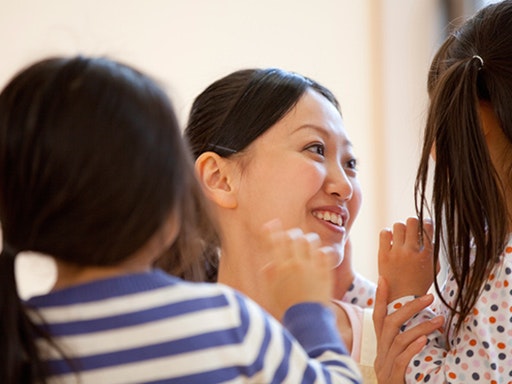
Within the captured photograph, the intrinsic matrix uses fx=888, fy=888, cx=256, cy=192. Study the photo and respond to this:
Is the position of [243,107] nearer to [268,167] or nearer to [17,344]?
[268,167]

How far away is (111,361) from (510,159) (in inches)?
29.7

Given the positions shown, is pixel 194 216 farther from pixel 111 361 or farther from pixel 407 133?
pixel 407 133

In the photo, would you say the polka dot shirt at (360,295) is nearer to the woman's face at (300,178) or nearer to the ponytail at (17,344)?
the woman's face at (300,178)

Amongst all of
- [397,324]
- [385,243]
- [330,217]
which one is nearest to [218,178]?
[330,217]

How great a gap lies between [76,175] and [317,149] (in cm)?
78

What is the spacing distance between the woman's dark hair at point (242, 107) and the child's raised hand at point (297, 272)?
1.64 ft

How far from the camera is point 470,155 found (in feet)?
4.38

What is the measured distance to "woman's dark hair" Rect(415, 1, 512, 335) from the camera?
1.31 metres

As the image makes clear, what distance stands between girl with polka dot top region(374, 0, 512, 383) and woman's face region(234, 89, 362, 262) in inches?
8.0

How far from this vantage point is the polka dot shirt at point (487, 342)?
1270 mm

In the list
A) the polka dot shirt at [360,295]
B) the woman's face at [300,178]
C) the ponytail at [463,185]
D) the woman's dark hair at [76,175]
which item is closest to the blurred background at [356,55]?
the polka dot shirt at [360,295]

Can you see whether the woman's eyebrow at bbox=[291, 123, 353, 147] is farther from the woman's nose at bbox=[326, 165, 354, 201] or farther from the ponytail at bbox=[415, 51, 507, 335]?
the ponytail at bbox=[415, 51, 507, 335]

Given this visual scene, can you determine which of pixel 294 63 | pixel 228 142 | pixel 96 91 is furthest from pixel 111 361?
pixel 294 63

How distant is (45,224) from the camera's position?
0.92m
